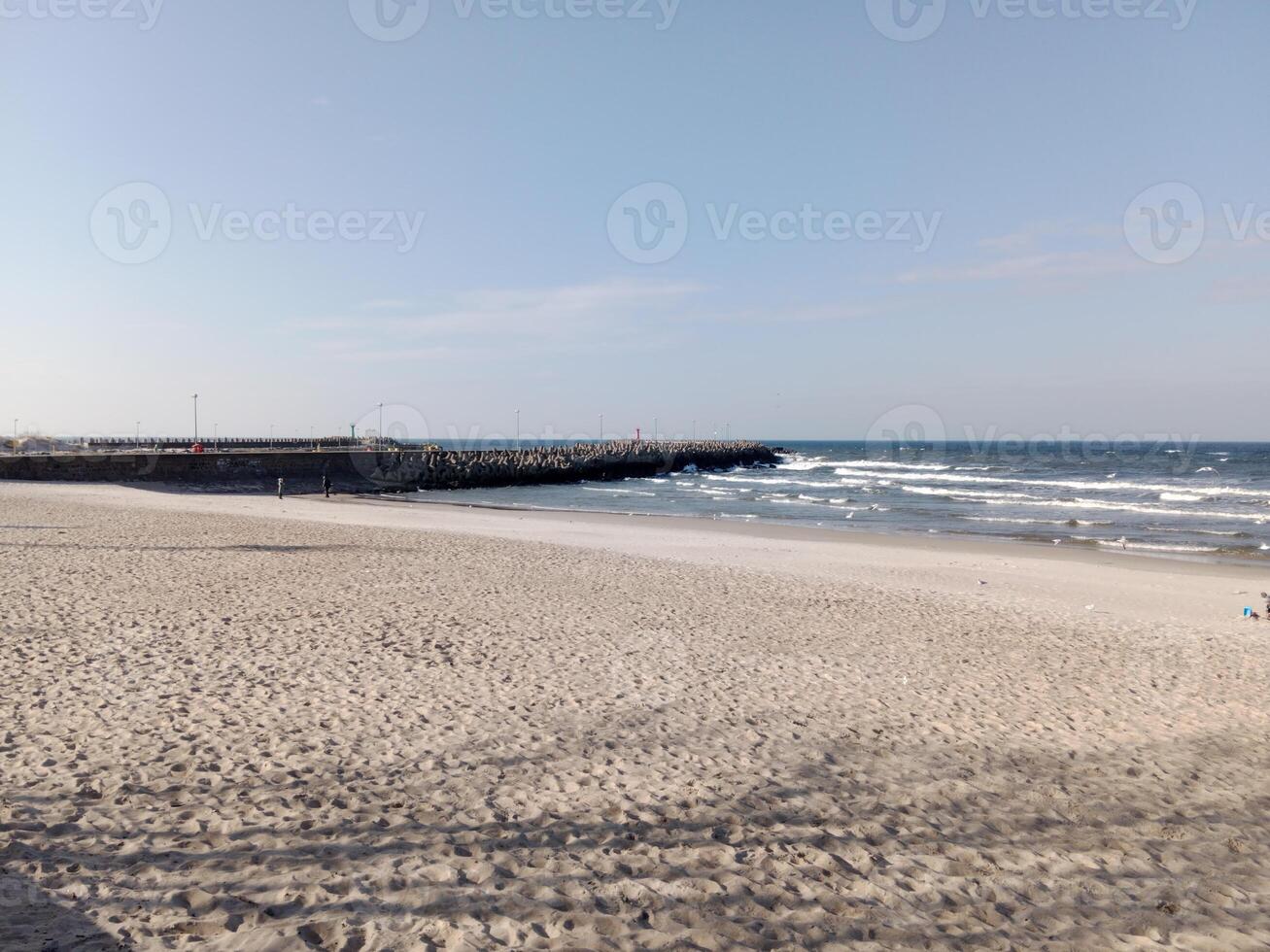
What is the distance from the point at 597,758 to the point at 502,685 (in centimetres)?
196

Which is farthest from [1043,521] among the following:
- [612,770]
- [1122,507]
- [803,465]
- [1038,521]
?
[803,465]

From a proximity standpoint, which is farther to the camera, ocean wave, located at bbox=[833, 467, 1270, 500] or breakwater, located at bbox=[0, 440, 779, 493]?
ocean wave, located at bbox=[833, 467, 1270, 500]

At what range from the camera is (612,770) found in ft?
19.5

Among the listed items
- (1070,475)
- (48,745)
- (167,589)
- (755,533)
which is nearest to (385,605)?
(167,589)

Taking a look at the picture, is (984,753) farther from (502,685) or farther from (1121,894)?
(502,685)

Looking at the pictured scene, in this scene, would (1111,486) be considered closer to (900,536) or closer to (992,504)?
(992,504)

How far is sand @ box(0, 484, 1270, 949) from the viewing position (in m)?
4.15

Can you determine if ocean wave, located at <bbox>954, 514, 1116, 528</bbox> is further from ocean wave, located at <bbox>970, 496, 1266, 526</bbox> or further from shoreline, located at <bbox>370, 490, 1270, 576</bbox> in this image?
ocean wave, located at <bbox>970, 496, 1266, 526</bbox>

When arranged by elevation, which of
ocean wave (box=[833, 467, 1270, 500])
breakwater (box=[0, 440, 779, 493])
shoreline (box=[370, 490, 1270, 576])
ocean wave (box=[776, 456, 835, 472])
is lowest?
shoreline (box=[370, 490, 1270, 576])

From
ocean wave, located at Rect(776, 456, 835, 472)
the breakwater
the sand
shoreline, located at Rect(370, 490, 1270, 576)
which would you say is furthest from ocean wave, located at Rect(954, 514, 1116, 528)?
ocean wave, located at Rect(776, 456, 835, 472)

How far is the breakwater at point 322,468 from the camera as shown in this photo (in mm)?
37219

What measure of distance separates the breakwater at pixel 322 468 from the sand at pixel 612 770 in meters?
28.6

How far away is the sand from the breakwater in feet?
93.9

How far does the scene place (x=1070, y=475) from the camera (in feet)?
203
